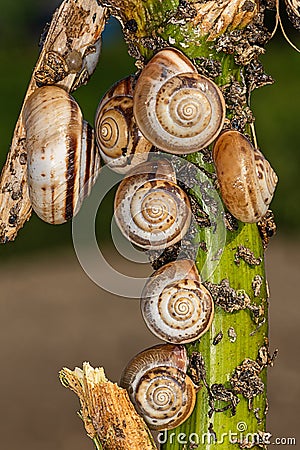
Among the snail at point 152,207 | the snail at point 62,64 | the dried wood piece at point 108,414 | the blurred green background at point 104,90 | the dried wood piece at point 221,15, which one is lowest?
the dried wood piece at point 108,414

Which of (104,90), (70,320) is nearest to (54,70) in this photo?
(70,320)

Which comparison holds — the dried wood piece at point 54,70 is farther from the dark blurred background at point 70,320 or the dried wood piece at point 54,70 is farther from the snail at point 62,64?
the dark blurred background at point 70,320

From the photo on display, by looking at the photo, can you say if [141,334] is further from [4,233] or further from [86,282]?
[4,233]

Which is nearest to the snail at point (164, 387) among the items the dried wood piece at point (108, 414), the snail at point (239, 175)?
the dried wood piece at point (108, 414)

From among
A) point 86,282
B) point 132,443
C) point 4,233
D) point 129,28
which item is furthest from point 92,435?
point 86,282

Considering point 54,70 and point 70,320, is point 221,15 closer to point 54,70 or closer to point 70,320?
point 54,70

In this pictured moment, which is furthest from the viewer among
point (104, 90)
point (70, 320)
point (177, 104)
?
point (104, 90)
